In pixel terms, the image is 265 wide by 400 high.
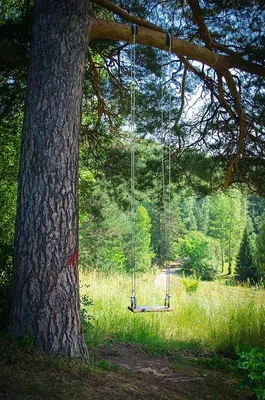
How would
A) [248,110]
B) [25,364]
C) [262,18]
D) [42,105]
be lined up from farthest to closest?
[248,110], [262,18], [42,105], [25,364]

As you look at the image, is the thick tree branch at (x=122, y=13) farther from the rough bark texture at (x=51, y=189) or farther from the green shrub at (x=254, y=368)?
the green shrub at (x=254, y=368)

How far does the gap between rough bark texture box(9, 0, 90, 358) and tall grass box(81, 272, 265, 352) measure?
1293 mm

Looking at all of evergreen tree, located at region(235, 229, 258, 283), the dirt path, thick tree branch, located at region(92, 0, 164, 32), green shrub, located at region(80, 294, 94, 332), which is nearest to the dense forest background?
thick tree branch, located at region(92, 0, 164, 32)

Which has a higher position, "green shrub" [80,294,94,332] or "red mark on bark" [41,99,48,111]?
"red mark on bark" [41,99,48,111]

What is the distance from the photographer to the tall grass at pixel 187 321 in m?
4.77

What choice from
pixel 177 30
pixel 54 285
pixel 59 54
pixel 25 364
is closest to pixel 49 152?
pixel 59 54

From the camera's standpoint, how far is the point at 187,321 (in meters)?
5.46

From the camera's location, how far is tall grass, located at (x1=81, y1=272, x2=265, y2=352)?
477cm

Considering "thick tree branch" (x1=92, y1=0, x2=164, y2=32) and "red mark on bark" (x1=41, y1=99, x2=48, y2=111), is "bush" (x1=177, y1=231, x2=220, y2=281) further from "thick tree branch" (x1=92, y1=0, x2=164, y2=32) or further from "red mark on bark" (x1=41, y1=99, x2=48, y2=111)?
"red mark on bark" (x1=41, y1=99, x2=48, y2=111)

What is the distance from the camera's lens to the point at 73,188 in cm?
296

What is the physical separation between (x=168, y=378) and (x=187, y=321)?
91.1 inches

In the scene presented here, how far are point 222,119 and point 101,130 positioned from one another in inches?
65.1

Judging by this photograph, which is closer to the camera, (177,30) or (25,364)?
(25,364)

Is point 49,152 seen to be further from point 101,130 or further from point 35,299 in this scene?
point 101,130
